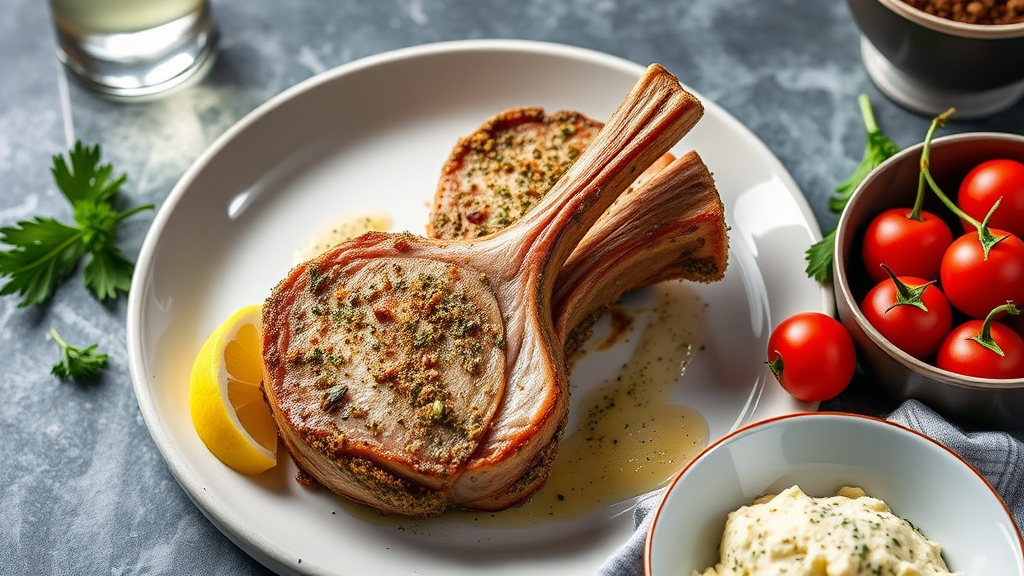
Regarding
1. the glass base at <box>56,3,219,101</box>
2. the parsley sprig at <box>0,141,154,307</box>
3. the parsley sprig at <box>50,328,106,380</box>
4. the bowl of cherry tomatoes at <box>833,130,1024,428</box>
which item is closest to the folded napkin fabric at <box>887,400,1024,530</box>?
the bowl of cherry tomatoes at <box>833,130,1024,428</box>

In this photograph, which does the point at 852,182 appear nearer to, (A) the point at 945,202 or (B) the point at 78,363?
(A) the point at 945,202

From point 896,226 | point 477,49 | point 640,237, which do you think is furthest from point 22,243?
point 896,226

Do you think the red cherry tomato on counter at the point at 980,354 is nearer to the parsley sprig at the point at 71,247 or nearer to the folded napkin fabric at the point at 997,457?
the folded napkin fabric at the point at 997,457

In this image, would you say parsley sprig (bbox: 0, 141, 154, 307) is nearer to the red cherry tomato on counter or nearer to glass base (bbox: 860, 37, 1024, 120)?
the red cherry tomato on counter

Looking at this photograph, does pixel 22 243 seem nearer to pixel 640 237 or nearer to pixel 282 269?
pixel 282 269

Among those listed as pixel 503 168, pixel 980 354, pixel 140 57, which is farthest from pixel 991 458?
pixel 140 57

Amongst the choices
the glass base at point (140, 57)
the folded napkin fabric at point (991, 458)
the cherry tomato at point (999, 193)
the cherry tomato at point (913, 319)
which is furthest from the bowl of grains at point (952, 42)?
the glass base at point (140, 57)
